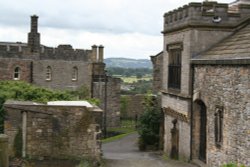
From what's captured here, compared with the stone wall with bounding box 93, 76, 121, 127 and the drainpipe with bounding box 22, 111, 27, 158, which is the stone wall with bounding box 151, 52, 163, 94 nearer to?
the stone wall with bounding box 93, 76, 121, 127

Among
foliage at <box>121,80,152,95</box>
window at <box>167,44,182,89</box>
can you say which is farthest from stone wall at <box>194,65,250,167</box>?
foliage at <box>121,80,152,95</box>

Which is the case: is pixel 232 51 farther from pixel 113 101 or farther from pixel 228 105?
pixel 113 101

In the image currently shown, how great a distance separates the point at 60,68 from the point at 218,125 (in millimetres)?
28084

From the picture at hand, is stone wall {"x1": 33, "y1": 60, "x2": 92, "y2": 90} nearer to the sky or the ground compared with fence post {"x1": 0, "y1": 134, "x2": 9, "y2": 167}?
nearer to the sky

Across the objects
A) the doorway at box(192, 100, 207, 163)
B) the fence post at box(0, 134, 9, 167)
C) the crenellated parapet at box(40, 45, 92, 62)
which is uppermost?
the crenellated parapet at box(40, 45, 92, 62)

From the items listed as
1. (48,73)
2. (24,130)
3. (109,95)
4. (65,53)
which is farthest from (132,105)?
(24,130)

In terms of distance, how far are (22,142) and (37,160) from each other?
0.77 m

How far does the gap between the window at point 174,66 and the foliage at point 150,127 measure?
5031 millimetres

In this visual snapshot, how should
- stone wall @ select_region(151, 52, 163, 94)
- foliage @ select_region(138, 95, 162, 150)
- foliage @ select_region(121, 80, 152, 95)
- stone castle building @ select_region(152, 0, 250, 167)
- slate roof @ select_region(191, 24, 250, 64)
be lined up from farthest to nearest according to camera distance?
foliage @ select_region(121, 80, 152, 95) → stone wall @ select_region(151, 52, 163, 94) → foliage @ select_region(138, 95, 162, 150) → slate roof @ select_region(191, 24, 250, 64) → stone castle building @ select_region(152, 0, 250, 167)

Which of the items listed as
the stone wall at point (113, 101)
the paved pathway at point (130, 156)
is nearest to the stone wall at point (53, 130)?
the paved pathway at point (130, 156)

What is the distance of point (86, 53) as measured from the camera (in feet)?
147

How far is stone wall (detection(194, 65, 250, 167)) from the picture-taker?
14.6 metres

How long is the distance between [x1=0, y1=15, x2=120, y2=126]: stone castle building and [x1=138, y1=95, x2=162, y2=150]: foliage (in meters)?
15.6

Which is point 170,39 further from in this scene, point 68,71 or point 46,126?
point 68,71
